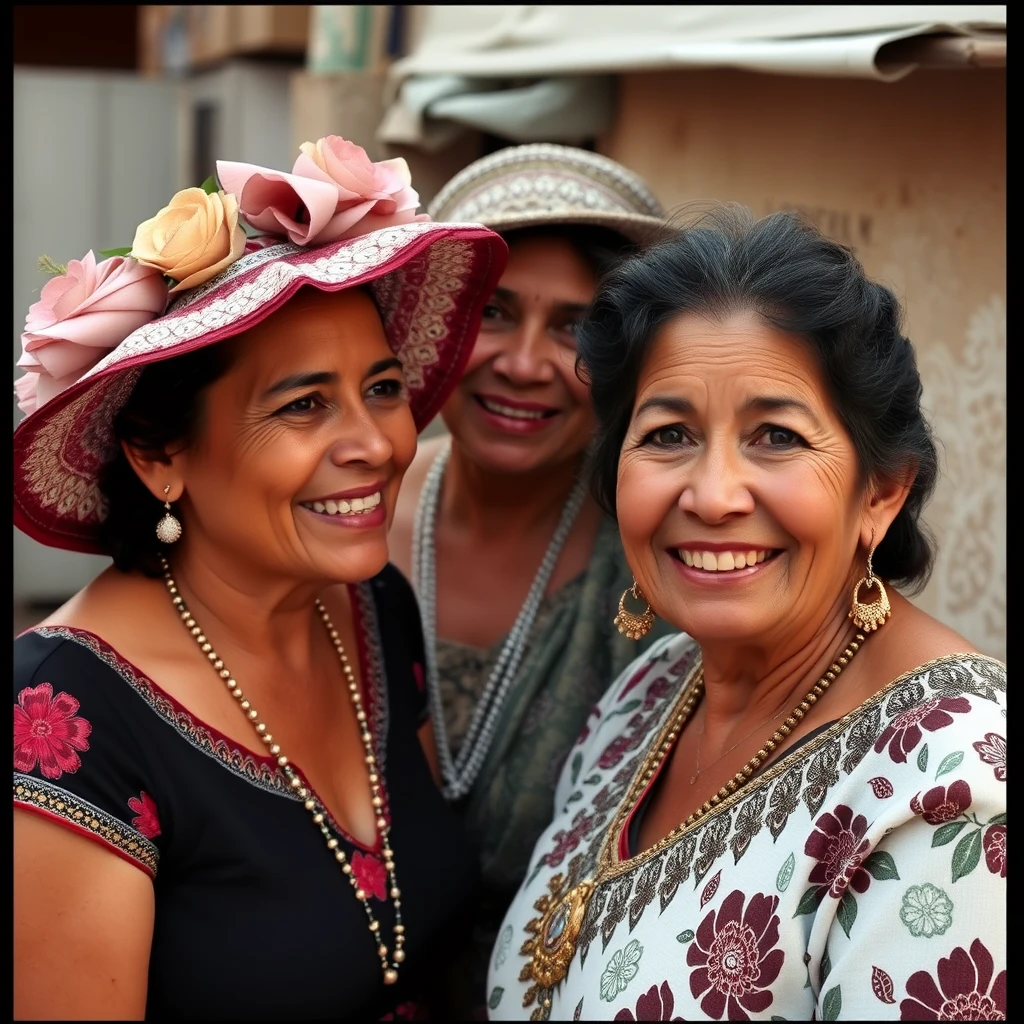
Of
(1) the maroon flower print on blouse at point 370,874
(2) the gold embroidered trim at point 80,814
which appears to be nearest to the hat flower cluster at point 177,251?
Answer: (2) the gold embroidered trim at point 80,814

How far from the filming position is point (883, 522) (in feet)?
6.91

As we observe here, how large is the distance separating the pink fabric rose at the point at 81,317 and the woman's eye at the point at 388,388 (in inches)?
16.8

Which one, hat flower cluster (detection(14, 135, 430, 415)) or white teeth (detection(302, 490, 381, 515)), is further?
white teeth (detection(302, 490, 381, 515))

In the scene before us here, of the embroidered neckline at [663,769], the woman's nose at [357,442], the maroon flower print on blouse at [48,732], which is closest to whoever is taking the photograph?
the embroidered neckline at [663,769]

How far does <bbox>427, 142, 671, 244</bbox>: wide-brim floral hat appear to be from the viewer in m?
3.03

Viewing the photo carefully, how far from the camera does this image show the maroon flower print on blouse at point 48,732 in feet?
7.00

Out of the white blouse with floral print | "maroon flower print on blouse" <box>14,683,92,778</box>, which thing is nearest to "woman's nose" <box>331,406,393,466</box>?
"maroon flower print on blouse" <box>14,683,92,778</box>

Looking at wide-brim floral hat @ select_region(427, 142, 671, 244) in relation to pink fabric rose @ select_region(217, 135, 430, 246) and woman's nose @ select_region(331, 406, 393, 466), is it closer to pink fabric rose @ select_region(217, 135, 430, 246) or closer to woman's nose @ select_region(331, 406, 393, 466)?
pink fabric rose @ select_region(217, 135, 430, 246)

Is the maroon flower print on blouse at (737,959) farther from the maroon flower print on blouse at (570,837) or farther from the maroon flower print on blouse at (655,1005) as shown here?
the maroon flower print on blouse at (570,837)

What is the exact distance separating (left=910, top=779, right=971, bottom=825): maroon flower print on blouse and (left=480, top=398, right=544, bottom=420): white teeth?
1.63 meters

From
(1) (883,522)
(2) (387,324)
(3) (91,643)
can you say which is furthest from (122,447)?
(1) (883,522)

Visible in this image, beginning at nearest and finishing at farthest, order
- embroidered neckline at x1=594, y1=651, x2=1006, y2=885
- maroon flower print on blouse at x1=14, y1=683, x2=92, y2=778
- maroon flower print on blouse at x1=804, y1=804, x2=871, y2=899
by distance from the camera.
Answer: maroon flower print on blouse at x1=804, y1=804, x2=871, y2=899
embroidered neckline at x1=594, y1=651, x2=1006, y2=885
maroon flower print on blouse at x1=14, y1=683, x2=92, y2=778

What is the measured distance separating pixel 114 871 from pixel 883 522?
1331 millimetres

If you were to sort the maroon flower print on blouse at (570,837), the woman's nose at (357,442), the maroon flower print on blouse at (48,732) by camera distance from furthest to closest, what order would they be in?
1. the maroon flower print on blouse at (570,837)
2. the woman's nose at (357,442)
3. the maroon flower print on blouse at (48,732)
